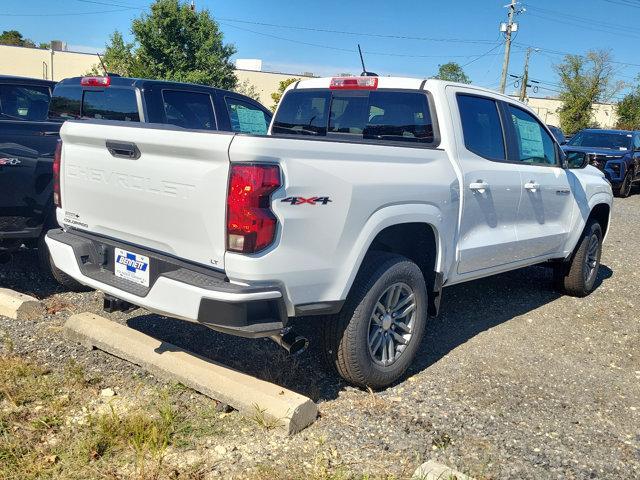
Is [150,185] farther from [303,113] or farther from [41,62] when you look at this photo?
[41,62]

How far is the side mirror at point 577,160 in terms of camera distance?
592 cm

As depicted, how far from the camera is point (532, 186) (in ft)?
16.8

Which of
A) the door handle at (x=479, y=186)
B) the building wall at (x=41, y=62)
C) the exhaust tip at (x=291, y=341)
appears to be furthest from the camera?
the building wall at (x=41, y=62)

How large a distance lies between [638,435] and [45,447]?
328cm

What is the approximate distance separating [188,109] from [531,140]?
3.66 meters

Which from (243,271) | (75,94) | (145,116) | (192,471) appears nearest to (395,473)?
(192,471)

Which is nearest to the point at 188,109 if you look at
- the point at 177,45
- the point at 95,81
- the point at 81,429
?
the point at 95,81

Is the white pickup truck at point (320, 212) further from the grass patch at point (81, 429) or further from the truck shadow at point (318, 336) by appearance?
the grass patch at point (81, 429)

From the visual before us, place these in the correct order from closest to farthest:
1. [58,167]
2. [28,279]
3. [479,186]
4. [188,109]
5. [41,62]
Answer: [58,167], [479,186], [28,279], [188,109], [41,62]

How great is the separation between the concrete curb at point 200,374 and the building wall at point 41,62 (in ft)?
151

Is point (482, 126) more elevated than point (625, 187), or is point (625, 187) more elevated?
point (482, 126)

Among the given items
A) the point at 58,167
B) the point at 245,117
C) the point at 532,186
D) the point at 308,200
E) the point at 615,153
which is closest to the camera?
the point at 308,200

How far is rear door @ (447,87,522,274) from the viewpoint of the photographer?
4.41m

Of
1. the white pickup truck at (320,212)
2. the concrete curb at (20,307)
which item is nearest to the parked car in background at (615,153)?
the white pickup truck at (320,212)
